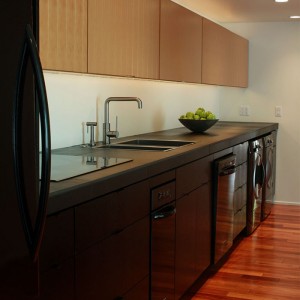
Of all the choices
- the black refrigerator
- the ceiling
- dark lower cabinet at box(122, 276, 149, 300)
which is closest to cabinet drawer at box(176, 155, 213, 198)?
dark lower cabinet at box(122, 276, 149, 300)

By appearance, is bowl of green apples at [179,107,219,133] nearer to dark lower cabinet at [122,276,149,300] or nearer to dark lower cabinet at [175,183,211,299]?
dark lower cabinet at [175,183,211,299]

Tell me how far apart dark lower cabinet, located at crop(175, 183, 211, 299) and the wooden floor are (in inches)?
8.1

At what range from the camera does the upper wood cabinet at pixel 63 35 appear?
8.13ft

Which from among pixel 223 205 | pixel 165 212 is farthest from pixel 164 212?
pixel 223 205

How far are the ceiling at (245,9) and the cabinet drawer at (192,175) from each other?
1.87 meters

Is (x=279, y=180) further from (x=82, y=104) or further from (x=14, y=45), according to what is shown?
(x=14, y=45)

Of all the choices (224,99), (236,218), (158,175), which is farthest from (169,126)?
(158,175)

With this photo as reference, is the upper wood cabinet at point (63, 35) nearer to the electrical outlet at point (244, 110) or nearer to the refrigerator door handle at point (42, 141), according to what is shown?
the refrigerator door handle at point (42, 141)

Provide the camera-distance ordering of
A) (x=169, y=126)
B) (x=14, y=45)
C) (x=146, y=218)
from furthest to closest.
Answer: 1. (x=169, y=126)
2. (x=146, y=218)
3. (x=14, y=45)

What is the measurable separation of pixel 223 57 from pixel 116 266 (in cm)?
342

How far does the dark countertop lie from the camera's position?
6.70 ft

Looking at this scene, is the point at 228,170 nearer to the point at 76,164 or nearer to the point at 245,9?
the point at 76,164

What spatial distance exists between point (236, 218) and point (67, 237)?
281cm

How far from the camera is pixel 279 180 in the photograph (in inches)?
258
